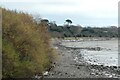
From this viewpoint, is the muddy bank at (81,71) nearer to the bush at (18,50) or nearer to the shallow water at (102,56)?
the bush at (18,50)

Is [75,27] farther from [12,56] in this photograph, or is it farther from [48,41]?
[12,56]

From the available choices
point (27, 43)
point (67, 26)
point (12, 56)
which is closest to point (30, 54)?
point (27, 43)

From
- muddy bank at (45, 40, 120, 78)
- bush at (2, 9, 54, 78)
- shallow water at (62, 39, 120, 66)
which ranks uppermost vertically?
bush at (2, 9, 54, 78)

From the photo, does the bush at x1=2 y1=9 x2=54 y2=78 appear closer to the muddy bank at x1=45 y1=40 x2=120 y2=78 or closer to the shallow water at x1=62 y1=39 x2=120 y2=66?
the muddy bank at x1=45 y1=40 x2=120 y2=78

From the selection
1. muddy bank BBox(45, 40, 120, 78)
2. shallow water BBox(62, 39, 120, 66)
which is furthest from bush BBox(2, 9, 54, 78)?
shallow water BBox(62, 39, 120, 66)

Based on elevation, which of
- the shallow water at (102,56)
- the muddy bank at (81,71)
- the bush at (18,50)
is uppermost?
the bush at (18,50)

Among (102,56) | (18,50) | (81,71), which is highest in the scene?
(18,50)

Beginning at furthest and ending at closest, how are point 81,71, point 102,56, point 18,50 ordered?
point 102,56
point 81,71
point 18,50

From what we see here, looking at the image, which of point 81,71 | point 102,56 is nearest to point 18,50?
point 81,71

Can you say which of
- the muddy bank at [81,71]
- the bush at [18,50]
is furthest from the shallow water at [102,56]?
the bush at [18,50]

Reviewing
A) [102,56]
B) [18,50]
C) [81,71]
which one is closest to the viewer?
[18,50]

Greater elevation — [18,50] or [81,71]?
[18,50]

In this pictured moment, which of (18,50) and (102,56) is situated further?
(102,56)

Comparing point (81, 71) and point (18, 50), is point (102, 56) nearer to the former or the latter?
point (81, 71)
